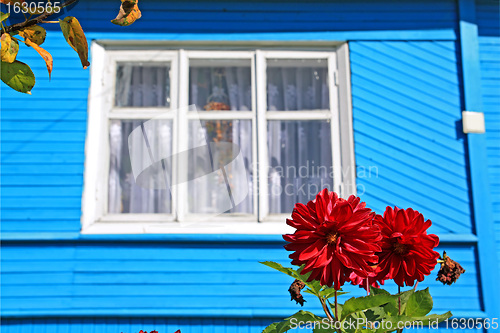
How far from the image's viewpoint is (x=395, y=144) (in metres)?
3.26

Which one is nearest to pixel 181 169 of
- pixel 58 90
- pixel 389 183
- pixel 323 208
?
pixel 58 90

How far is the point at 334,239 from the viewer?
0.85 meters

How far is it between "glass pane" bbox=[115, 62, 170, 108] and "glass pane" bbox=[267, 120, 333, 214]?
946 mm

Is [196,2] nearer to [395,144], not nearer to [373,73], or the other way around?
[373,73]

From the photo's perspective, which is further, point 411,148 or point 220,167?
point 220,167

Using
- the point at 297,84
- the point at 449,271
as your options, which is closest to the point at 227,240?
the point at 297,84

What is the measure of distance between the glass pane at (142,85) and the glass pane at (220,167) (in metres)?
0.39

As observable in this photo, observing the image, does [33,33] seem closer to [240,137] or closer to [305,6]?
[240,137]

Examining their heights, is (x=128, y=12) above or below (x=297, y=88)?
below

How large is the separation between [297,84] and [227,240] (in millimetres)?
1439

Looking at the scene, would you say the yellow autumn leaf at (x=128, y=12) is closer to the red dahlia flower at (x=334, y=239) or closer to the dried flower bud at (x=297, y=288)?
the red dahlia flower at (x=334, y=239)

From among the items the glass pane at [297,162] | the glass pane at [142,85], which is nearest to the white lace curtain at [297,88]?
the glass pane at [297,162]

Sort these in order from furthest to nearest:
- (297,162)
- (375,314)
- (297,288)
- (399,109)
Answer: (297,162)
(399,109)
(297,288)
(375,314)

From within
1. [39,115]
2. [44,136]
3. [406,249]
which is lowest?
[406,249]
